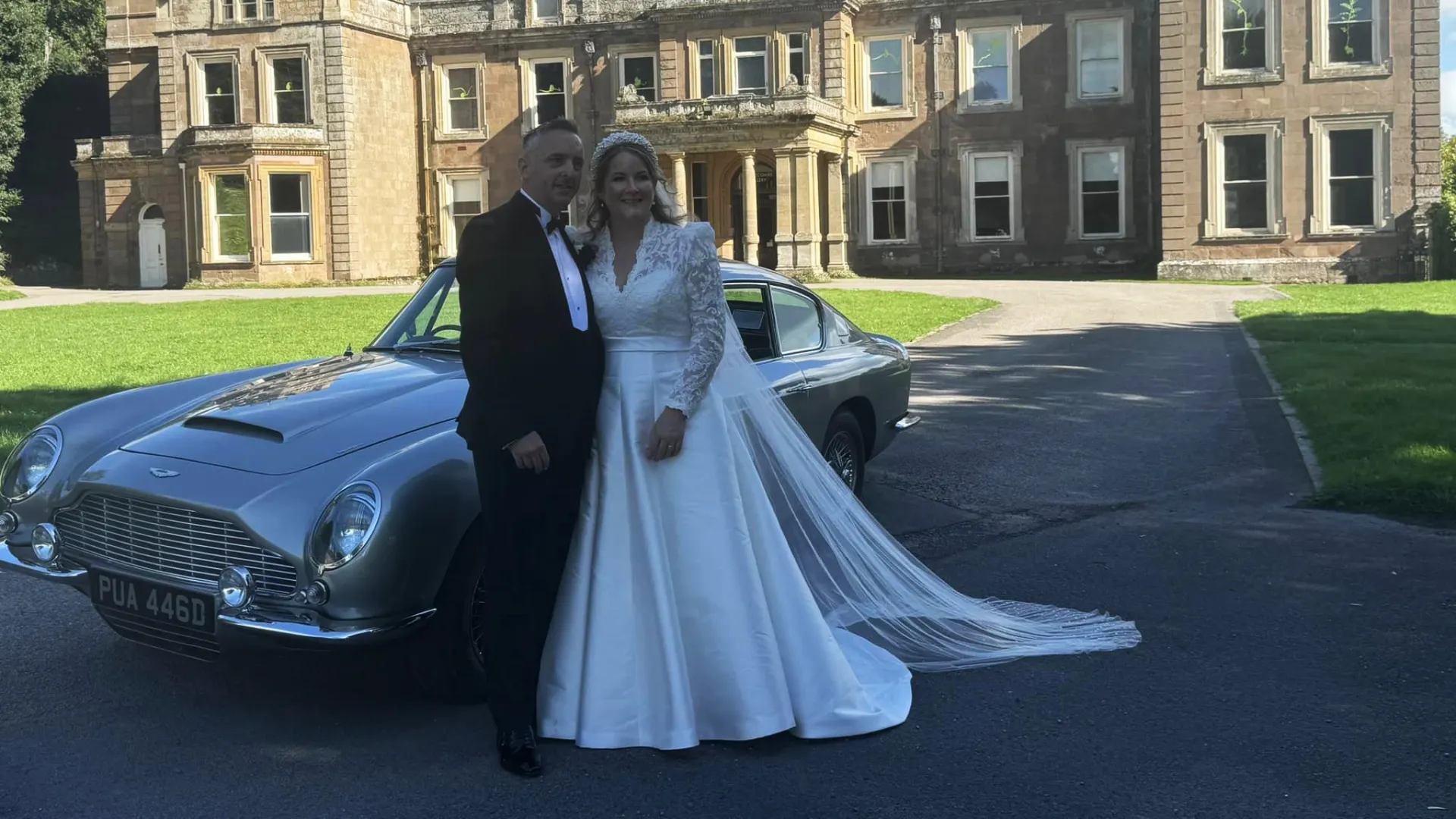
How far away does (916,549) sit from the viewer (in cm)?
699

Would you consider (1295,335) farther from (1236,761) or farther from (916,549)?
(1236,761)

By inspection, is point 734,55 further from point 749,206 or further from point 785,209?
point 785,209

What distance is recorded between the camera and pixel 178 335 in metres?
19.7

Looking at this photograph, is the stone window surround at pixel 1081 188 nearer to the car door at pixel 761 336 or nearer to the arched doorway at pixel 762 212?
the arched doorway at pixel 762 212

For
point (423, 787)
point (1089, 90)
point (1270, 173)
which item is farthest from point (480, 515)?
point (1089, 90)

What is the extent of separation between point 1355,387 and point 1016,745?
904 centimetres

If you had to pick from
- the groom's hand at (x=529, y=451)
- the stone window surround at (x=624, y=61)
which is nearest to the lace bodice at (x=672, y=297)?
the groom's hand at (x=529, y=451)

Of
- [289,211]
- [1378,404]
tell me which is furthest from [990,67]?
[1378,404]

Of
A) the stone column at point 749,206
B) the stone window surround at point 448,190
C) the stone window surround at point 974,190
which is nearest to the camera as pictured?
the stone column at point 749,206

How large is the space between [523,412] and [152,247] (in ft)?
133

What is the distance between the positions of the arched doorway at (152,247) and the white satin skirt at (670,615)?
39721 millimetres

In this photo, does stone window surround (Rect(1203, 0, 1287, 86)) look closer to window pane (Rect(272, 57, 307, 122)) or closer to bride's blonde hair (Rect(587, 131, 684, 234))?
window pane (Rect(272, 57, 307, 122))

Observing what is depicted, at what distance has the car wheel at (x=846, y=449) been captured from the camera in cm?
732

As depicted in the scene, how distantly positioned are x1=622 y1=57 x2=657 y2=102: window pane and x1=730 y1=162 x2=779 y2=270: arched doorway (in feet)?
11.2
